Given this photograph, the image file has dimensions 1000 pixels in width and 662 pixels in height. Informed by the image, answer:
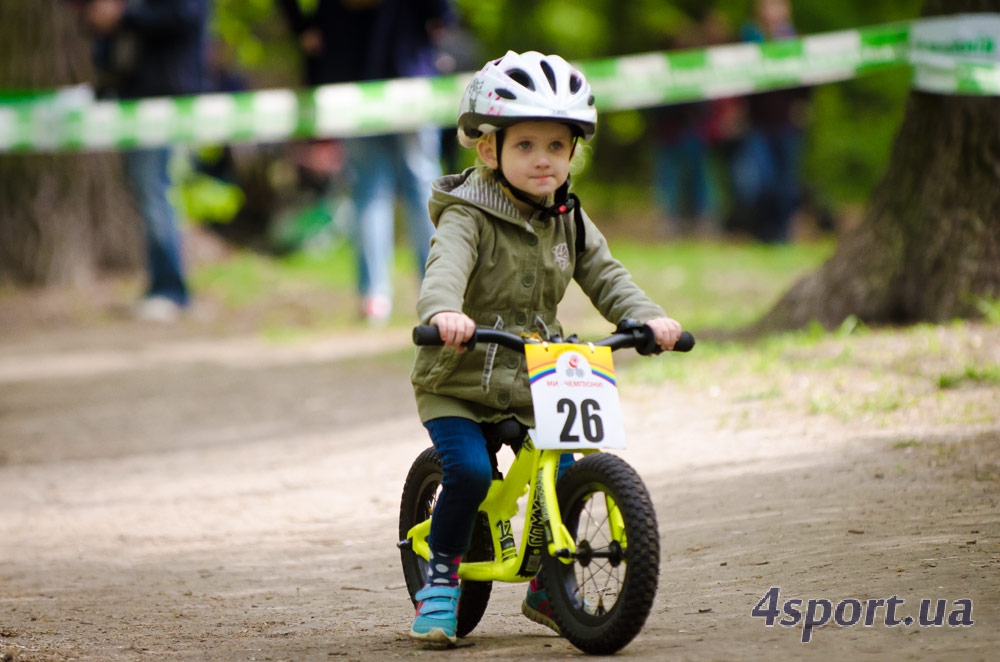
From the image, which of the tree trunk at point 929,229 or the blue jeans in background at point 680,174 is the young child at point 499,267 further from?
the blue jeans in background at point 680,174

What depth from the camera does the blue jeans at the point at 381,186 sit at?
1041 centimetres

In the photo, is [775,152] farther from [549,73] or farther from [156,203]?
[549,73]

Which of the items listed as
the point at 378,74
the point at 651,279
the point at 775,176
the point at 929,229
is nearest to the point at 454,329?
the point at 929,229

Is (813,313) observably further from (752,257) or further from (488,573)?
(752,257)

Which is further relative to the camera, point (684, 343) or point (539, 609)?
point (539, 609)

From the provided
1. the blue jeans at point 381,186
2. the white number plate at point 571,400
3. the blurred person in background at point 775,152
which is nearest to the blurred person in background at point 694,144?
the blurred person in background at point 775,152

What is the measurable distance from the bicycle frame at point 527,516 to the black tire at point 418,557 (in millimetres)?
68

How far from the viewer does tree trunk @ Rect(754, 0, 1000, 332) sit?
7512 millimetres

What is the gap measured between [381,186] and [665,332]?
6944mm

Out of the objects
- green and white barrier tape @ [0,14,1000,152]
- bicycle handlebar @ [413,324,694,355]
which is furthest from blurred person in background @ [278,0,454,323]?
bicycle handlebar @ [413,324,694,355]

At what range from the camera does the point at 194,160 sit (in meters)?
17.0

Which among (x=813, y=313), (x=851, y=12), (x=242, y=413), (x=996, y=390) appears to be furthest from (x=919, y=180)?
(x=851, y=12)

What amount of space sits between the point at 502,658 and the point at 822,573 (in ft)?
3.60

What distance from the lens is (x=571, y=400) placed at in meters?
3.84
